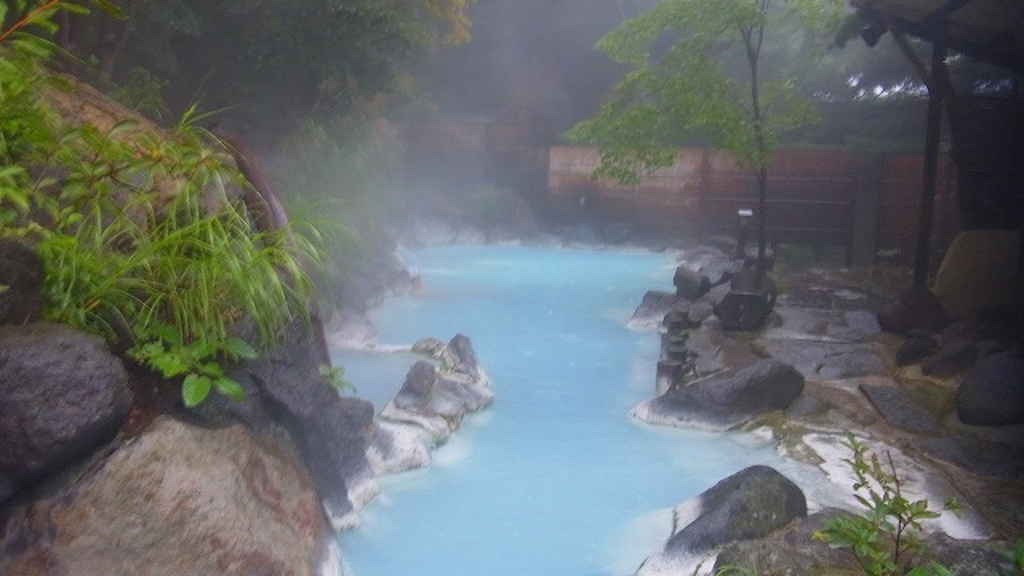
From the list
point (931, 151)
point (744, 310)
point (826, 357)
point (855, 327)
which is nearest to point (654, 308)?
point (744, 310)

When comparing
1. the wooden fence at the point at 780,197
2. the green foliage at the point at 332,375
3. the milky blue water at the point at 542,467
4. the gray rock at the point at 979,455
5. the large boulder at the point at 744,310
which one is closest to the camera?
the milky blue water at the point at 542,467

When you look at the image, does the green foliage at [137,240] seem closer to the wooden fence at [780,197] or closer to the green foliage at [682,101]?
the green foliage at [682,101]

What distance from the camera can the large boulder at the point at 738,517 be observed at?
3.79m

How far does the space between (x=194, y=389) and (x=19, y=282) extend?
0.71m

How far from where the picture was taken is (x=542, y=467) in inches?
215

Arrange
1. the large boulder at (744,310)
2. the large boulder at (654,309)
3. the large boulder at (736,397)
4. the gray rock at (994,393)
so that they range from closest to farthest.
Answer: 1. the gray rock at (994,393)
2. the large boulder at (736,397)
3. the large boulder at (744,310)
4. the large boulder at (654,309)

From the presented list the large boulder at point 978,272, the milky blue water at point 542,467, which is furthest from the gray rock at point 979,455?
the large boulder at point 978,272

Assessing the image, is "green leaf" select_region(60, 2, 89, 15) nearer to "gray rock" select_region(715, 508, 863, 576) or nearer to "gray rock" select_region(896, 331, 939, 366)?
"gray rock" select_region(715, 508, 863, 576)

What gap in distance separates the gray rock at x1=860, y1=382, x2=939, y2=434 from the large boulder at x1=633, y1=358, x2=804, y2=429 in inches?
20.8


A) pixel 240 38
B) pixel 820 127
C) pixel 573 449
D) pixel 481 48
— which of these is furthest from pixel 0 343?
pixel 481 48

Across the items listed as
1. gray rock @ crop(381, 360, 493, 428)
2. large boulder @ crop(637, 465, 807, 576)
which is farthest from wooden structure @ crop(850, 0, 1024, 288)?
large boulder @ crop(637, 465, 807, 576)

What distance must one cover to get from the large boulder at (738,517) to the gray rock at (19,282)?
9.13ft

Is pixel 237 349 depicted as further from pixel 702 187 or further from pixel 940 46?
pixel 702 187

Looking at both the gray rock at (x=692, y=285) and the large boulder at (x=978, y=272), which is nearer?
the large boulder at (x=978, y=272)
